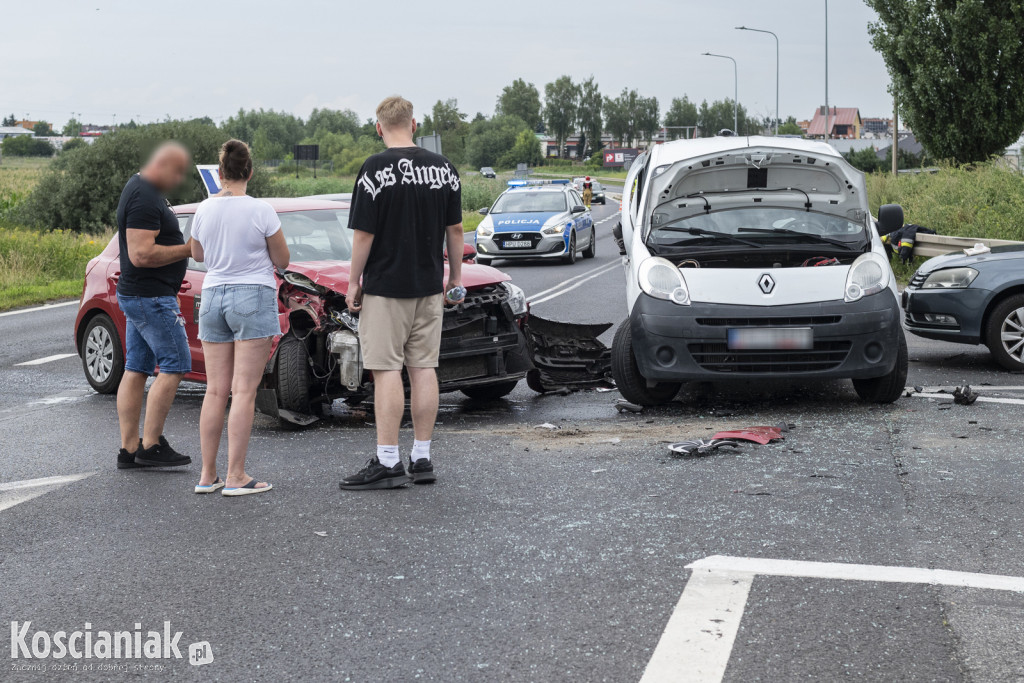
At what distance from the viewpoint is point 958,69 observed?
27906mm

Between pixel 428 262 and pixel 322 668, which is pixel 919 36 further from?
pixel 322 668

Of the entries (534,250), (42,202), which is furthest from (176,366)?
(42,202)

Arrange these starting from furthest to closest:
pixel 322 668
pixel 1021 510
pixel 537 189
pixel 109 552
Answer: pixel 537 189
pixel 1021 510
pixel 109 552
pixel 322 668

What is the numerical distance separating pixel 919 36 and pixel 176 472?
2648cm

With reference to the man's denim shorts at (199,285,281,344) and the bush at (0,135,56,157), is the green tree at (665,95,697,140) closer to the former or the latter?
the bush at (0,135,56,157)

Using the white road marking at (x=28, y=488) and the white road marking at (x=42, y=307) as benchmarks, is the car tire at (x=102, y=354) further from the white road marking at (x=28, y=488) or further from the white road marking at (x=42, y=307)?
the white road marking at (x=42, y=307)

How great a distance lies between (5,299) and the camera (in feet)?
56.6

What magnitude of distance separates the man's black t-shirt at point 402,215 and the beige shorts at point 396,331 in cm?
7

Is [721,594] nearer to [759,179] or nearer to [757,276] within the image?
[757,276]

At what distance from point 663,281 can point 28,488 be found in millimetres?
4181

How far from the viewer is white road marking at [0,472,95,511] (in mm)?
5680

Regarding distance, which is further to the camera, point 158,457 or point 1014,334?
point 1014,334

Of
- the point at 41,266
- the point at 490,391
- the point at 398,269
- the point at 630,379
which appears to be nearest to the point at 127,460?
the point at 398,269
